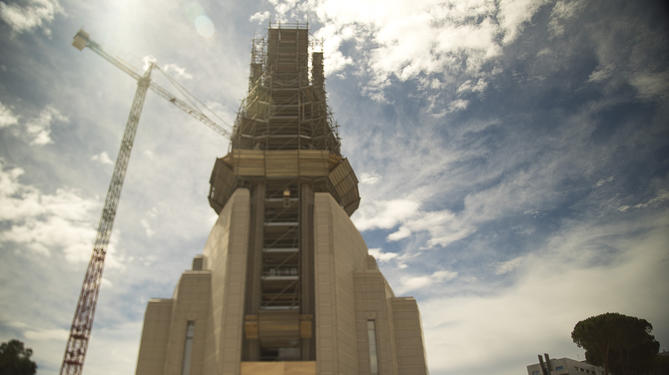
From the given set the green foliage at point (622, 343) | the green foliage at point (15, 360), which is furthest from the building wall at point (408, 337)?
the green foliage at point (15, 360)

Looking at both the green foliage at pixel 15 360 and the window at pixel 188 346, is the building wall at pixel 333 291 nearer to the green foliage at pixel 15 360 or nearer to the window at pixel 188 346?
the window at pixel 188 346

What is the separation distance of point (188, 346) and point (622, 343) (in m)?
78.1

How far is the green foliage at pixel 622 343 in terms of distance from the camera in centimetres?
8000

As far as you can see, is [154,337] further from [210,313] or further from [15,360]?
[15,360]

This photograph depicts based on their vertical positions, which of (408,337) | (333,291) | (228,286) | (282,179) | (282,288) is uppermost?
(282,179)

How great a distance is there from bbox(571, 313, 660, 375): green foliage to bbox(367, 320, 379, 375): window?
45818 mm

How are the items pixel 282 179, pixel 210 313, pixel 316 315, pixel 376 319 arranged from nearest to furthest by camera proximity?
1. pixel 316 315
2. pixel 210 313
3. pixel 376 319
4. pixel 282 179

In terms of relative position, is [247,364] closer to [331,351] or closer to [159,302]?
[331,351]

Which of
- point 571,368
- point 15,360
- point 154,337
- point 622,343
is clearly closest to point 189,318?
point 154,337

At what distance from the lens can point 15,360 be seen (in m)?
71.4

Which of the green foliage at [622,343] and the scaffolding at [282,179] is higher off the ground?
the scaffolding at [282,179]

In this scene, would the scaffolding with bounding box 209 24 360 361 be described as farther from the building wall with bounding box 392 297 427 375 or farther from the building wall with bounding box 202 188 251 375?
the building wall with bounding box 392 297 427 375

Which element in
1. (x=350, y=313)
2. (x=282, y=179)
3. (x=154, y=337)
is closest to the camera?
(x=350, y=313)

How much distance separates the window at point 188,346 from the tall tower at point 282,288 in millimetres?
147
